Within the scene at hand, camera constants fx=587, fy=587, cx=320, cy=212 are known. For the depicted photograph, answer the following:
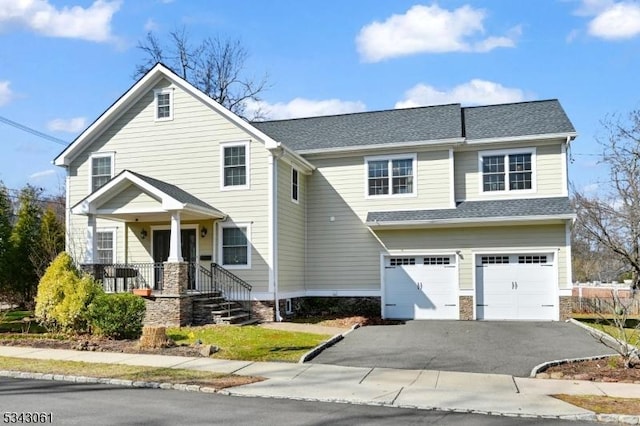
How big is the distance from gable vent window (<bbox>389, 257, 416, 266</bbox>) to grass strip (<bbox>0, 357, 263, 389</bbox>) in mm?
11294

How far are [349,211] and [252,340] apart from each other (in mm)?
8228

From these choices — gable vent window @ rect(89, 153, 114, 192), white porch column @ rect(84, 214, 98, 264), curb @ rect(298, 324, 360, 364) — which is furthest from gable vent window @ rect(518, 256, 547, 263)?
gable vent window @ rect(89, 153, 114, 192)

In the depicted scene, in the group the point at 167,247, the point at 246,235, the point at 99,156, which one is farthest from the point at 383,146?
the point at 99,156

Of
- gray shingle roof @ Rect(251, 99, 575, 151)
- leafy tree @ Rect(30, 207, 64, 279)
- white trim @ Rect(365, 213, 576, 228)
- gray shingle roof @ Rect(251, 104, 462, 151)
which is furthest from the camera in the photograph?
leafy tree @ Rect(30, 207, 64, 279)

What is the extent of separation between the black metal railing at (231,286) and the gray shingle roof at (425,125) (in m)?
5.80

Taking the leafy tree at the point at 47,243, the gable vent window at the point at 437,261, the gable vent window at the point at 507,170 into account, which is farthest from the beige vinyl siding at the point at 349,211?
the leafy tree at the point at 47,243

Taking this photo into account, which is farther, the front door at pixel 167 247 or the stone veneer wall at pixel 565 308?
the front door at pixel 167 247

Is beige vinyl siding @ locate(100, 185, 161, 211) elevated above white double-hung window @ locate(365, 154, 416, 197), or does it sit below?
below

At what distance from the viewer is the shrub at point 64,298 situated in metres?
15.5

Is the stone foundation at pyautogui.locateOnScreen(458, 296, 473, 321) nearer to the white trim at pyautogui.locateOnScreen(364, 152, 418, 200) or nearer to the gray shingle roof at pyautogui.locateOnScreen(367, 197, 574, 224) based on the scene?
the gray shingle roof at pyautogui.locateOnScreen(367, 197, 574, 224)

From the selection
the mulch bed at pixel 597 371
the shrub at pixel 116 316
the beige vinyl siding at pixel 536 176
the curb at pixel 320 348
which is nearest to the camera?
the mulch bed at pixel 597 371

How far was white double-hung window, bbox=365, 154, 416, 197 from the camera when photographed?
2142cm

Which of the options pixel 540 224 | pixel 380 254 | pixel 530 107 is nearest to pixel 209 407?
pixel 380 254

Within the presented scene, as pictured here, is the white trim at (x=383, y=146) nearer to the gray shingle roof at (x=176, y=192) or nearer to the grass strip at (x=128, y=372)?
the gray shingle roof at (x=176, y=192)
